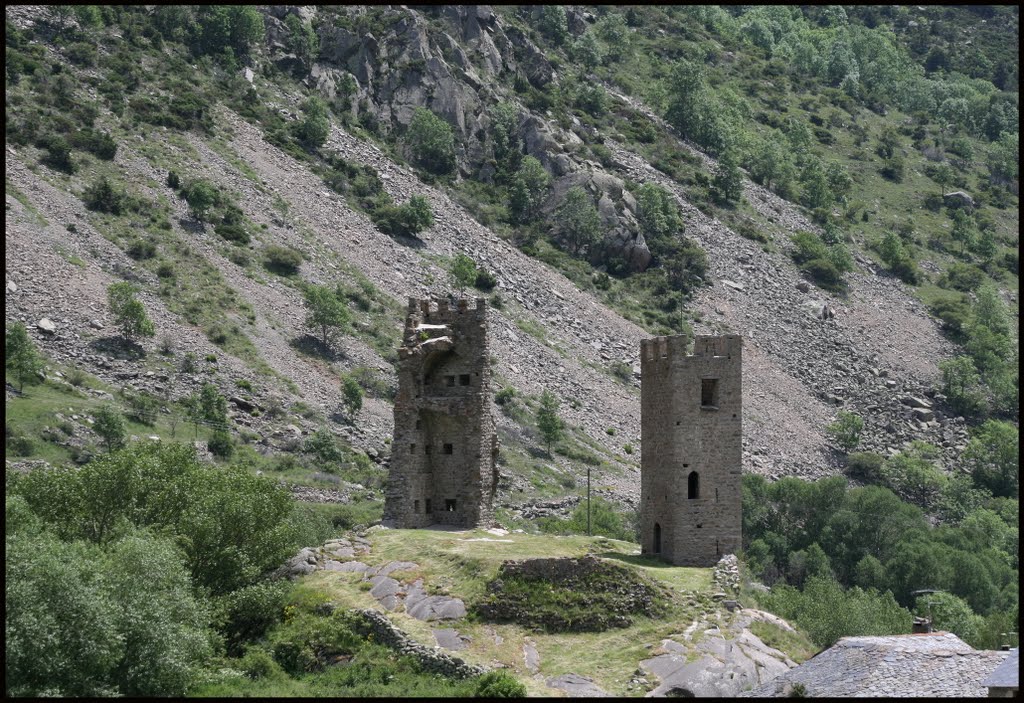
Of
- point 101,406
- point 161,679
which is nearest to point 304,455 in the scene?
point 101,406

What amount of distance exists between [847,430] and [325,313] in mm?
55027

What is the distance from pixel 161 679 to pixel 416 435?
19305mm

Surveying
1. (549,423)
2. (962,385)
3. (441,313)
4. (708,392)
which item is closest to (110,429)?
(441,313)

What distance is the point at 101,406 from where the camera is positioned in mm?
101438

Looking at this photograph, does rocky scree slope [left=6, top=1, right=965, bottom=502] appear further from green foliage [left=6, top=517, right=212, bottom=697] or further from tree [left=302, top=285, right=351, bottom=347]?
green foliage [left=6, top=517, right=212, bottom=697]

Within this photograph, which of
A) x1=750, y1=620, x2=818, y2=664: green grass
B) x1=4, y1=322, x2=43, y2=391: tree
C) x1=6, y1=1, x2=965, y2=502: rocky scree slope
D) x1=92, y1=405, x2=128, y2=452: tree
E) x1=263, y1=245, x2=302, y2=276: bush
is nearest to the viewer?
x1=750, y1=620, x2=818, y2=664: green grass

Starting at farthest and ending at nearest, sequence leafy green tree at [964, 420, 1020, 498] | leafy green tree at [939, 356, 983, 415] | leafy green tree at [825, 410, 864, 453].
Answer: leafy green tree at [939, 356, 983, 415], leafy green tree at [964, 420, 1020, 498], leafy green tree at [825, 410, 864, 453]

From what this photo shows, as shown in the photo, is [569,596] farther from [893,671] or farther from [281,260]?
[281,260]

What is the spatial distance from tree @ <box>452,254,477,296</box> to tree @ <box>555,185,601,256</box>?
28947 millimetres

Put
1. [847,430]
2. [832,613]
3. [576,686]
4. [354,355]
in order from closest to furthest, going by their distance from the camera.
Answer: [576,686] → [832,613] → [354,355] → [847,430]

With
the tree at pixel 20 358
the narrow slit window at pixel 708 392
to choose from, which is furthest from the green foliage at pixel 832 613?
the tree at pixel 20 358

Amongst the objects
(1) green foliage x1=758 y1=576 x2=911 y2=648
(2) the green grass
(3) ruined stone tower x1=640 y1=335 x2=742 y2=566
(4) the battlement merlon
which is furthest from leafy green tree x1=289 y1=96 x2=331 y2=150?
(2) the green grass

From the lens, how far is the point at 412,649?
52031 mm

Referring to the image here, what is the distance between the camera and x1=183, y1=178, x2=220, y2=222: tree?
462 ft
